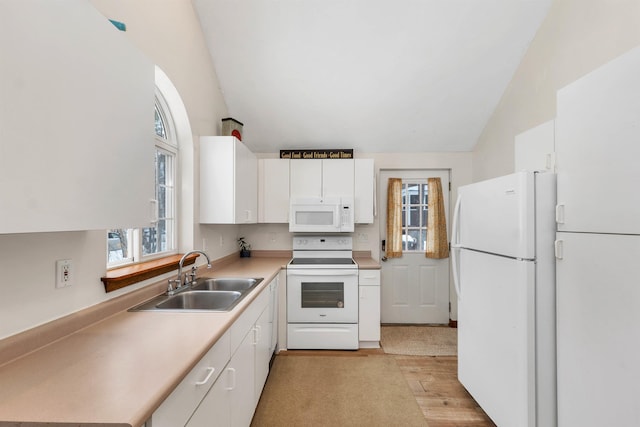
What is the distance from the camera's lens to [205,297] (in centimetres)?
204

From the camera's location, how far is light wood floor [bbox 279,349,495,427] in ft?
6.60

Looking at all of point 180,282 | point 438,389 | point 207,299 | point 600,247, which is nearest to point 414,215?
point 438,389

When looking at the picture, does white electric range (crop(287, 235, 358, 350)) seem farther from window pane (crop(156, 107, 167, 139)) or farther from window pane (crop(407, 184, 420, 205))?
window pane (crop(156, 107, 167, 139))

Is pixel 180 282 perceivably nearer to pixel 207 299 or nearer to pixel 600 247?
pixel 207 299

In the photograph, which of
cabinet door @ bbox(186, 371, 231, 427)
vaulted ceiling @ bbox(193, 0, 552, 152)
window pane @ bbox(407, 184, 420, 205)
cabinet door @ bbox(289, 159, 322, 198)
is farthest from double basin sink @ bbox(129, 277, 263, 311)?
window pane @ bbox(407, 184, 420, 205)

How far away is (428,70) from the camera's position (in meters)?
2.89

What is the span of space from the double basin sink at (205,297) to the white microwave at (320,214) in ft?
3.70

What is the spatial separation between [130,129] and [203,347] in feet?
2.77

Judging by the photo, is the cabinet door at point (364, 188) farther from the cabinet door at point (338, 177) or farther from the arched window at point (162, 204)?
the arched window at point (162, 204)

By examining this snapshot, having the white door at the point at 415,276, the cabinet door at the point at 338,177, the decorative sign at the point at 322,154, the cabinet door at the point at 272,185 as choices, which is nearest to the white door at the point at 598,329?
the cabinet door at the point at 338,177

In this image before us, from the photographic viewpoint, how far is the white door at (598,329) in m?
1.14

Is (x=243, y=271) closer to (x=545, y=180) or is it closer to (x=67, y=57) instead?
(x=67, y=57)

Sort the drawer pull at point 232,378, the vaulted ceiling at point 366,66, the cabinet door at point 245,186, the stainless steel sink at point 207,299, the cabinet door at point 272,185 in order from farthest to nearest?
the cabinet door at point 272,185, the cabinet door at point 245,186, the vaulted ceiling at point 366,66, the stainless steel sink at point 207,299, the drawer pull at point 232,378

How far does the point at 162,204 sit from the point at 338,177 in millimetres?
1837
